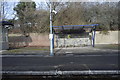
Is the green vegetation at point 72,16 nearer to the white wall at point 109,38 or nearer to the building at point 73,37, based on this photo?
the white wall at point 109,38

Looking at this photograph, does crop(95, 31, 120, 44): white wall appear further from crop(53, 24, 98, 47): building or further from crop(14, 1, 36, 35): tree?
crop(14, 1, 36, 35): tree

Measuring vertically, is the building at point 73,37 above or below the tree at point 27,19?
below

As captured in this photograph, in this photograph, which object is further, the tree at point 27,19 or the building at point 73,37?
the tree at point 27,19

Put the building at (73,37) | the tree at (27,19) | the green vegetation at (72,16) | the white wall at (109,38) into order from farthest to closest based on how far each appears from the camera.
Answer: the white wall at (109,38)
the green vegetation at (72,16)
the tree at (27,19)
the building at (73,37)

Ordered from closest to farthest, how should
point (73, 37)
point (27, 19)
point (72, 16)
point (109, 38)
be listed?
point (73, 37), point (109, 38), point (72, 16), point (27, 19)

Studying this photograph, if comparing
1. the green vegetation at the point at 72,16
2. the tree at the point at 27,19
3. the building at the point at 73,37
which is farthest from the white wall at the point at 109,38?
the tree at the point at 27,19

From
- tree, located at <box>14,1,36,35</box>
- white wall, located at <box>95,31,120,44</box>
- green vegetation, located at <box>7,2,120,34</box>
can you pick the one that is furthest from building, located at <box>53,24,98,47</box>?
tree, located at <box>14,1,36,35</box>

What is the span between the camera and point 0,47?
1719 centimetres

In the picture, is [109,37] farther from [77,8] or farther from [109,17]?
[77,8]

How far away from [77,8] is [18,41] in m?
12.7

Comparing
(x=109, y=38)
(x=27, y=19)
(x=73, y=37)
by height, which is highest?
(x=27, y=19)

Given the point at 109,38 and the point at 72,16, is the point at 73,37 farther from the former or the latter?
the point at 109,38

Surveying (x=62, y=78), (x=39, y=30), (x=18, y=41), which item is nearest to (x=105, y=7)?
(x=39, y=30)

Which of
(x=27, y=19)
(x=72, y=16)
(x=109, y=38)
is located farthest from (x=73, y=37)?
(x=27, y=19)
